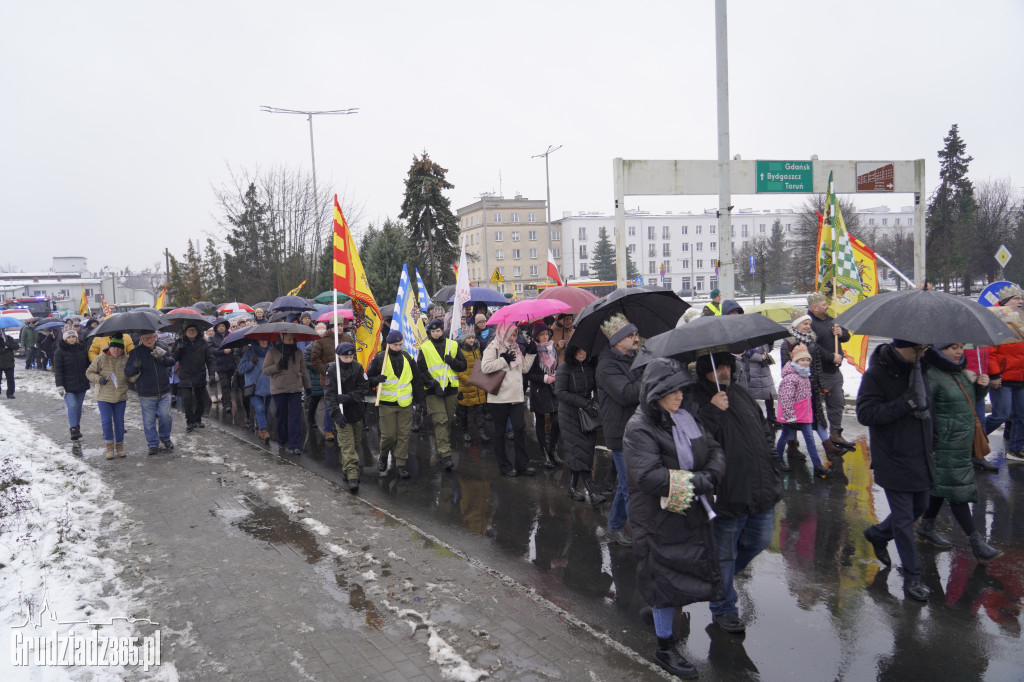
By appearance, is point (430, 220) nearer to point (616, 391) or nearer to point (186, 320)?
point (186, 320)

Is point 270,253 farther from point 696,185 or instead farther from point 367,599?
point 367,599

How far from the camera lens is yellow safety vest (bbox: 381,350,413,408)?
8586 millimetres

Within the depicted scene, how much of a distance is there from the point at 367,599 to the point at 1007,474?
6983mm

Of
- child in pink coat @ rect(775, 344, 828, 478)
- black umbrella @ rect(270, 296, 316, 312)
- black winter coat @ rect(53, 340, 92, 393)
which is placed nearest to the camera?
child in pink coat @ rect(775, 344, 828, 478)

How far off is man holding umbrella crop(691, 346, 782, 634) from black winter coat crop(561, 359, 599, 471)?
2.55 m

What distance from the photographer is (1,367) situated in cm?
1780

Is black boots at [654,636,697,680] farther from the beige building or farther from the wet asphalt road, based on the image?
the beige building

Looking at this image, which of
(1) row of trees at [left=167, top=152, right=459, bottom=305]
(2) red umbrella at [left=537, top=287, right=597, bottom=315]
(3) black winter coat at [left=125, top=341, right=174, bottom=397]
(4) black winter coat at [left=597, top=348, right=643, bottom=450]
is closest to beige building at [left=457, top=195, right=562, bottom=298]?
(1) row of trees at [left=167, top=152, right=459, bottom=305]

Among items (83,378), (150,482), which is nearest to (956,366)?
(150,482)

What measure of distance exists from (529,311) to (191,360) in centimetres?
705

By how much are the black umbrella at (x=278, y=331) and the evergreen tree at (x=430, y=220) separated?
19.6m

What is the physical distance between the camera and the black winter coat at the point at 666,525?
4.02 meters

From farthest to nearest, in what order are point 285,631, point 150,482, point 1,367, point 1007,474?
point 1,367 → point 150,482 → point 1007,474 → point 285,631

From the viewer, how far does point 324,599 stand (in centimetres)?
527
